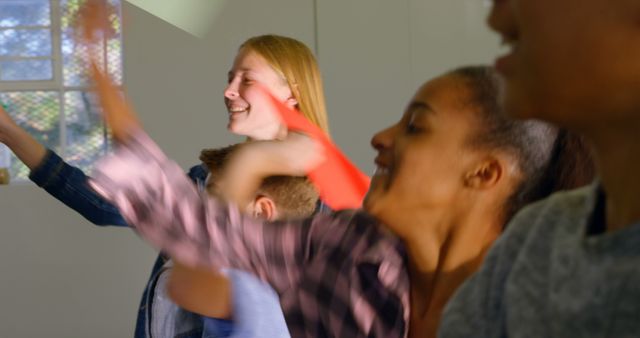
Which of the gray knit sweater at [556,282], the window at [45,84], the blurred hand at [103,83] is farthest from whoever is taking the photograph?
the window at [45,84]

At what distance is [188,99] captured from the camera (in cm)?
513

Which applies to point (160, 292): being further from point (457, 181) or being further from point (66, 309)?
point (66, 309)

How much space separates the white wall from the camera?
5137 millimetres

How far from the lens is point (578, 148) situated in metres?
1.15

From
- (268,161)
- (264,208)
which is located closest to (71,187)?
(264,208)

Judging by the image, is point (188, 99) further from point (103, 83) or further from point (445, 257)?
point (445, 257)

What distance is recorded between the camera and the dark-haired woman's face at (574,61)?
0.60m

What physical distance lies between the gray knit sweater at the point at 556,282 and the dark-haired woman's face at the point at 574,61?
77 mm

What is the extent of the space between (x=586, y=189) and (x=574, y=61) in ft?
0.40

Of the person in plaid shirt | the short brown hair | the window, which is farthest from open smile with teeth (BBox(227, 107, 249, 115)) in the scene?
the window

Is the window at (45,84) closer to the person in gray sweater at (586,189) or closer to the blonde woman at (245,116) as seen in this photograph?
the blonde woman at (245,116)

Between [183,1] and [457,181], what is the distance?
4.24 m

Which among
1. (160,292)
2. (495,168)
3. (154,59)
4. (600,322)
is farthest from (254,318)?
(154,59)

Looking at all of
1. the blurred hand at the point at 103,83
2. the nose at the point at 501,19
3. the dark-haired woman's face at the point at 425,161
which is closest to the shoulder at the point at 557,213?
the nose at the point at 501,19
